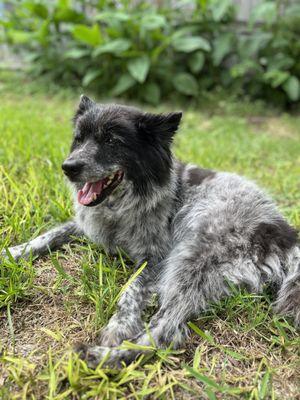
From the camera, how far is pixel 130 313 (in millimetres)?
2135

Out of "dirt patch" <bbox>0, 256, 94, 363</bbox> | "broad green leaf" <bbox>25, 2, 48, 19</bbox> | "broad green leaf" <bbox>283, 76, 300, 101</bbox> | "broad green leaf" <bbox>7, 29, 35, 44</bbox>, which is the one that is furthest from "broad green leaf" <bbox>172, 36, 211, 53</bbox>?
"dirt patch" <bbox>0, 256, 94, 363</bbox>

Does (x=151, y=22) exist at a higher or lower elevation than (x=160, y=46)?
higher

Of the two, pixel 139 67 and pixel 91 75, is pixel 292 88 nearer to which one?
pixel 139 67

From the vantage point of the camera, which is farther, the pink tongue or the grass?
the pink tongue

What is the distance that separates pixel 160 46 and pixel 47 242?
529 cm

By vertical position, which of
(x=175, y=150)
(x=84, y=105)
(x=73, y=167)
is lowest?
(x=175, y=150)

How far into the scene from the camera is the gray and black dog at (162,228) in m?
2.16

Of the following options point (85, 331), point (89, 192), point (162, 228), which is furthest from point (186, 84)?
point (85, 331)

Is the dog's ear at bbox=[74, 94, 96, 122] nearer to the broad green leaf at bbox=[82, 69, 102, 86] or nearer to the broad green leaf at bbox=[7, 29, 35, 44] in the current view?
the broad green leaf at bbox=[82, 69, 102, 86]

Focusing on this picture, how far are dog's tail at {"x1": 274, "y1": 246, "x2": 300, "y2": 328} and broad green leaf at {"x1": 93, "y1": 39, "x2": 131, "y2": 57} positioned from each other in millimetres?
5491

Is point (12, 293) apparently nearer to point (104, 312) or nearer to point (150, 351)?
point (104, 312)

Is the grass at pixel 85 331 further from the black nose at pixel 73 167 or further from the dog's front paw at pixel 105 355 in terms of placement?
the black nose at pixel 73 167

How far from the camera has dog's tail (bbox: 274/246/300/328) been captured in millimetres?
2145

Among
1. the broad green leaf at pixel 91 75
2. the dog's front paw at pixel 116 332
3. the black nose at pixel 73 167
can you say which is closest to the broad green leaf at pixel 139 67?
the broad green leaf at pixel 91 75
